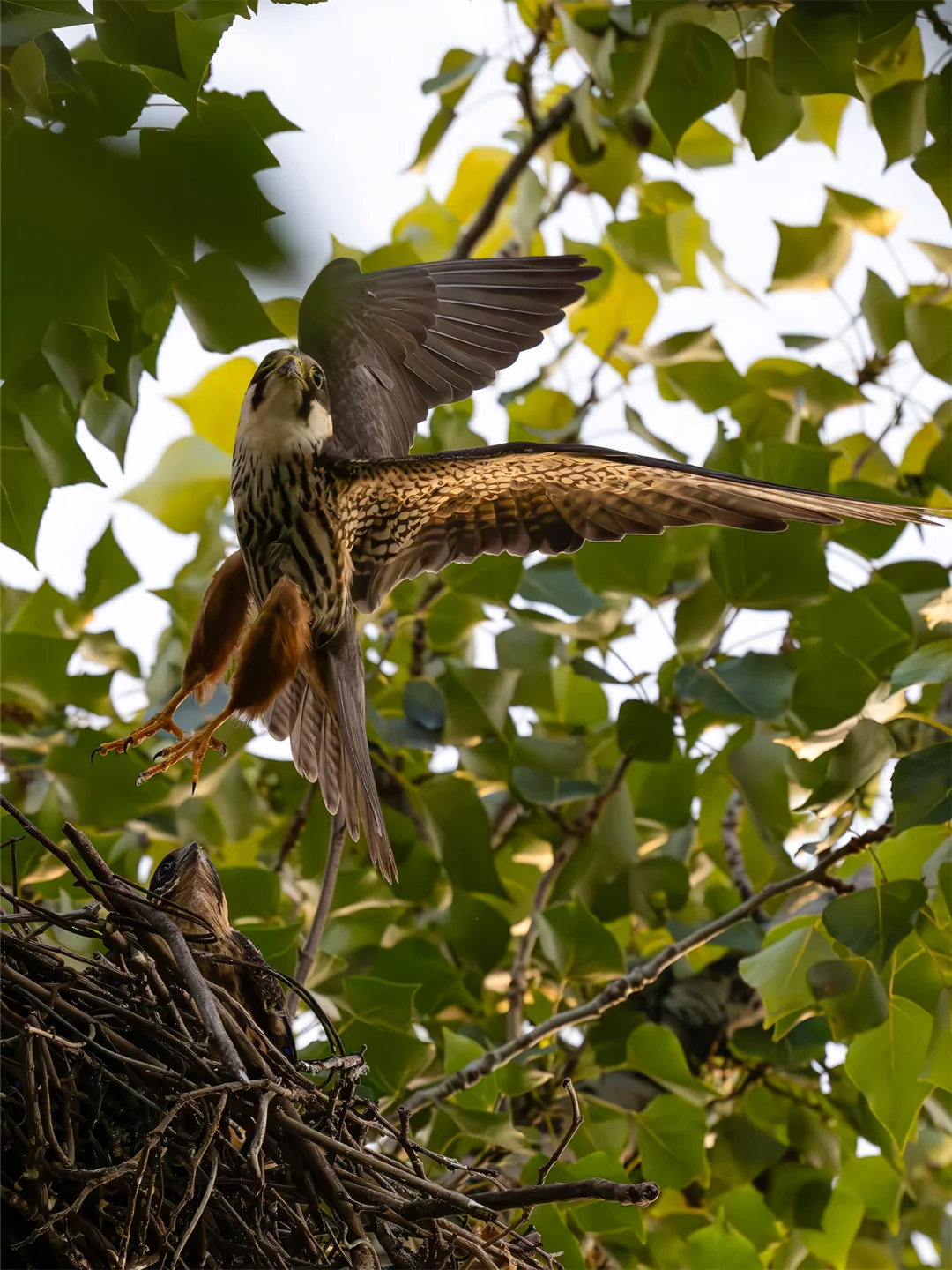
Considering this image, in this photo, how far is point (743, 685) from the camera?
6.36 ft

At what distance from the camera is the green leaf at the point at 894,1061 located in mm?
1715

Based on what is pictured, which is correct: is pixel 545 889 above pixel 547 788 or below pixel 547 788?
below

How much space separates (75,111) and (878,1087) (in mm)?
1747

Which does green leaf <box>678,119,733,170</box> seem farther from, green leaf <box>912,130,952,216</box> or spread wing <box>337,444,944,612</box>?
spread wing <box>337,444,944,612</box>

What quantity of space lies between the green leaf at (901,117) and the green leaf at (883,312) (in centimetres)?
75

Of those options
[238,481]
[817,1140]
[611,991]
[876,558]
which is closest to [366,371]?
[238,481]

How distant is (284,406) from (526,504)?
0.35 meters

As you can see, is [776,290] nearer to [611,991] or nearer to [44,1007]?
[611,991]

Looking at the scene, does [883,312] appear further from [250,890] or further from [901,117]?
[250,890]

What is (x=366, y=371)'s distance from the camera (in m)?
1.59

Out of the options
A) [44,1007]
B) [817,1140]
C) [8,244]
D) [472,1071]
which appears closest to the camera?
[8,244]

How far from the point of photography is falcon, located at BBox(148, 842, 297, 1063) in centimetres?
138

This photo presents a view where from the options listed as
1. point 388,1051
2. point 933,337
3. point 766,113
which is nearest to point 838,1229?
point 388,1051

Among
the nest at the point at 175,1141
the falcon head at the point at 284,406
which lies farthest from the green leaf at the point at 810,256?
the nest at the point at 175,1141
